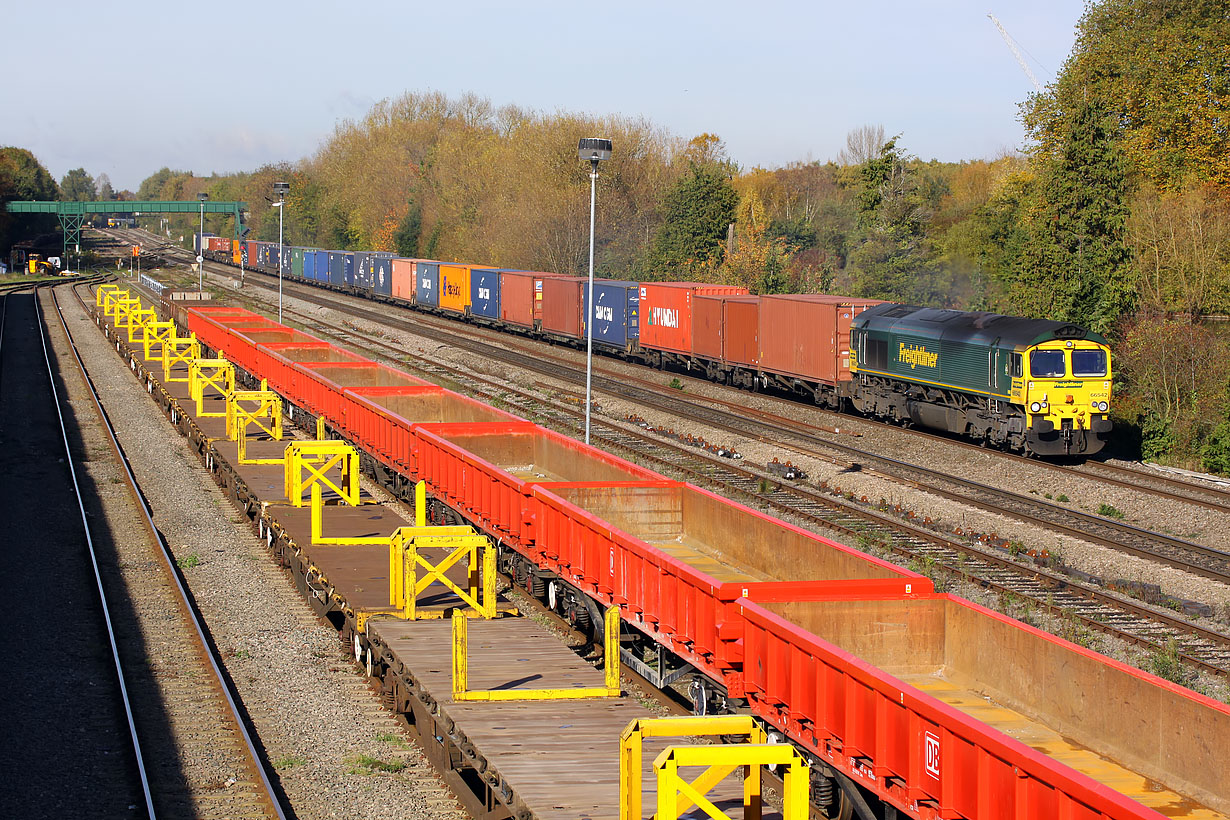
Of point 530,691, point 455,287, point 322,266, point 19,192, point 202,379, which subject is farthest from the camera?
point 19,192

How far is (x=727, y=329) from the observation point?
1580 inches

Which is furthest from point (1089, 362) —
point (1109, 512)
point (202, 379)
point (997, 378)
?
point (202, 379)

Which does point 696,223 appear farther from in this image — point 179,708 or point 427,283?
point 179,708

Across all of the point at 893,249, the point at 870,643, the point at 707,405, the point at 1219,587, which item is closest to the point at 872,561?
the point at 870,643

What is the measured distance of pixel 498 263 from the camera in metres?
84.1

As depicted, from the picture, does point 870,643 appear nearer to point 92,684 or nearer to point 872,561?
point 872,561

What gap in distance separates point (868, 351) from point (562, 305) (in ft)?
69.9

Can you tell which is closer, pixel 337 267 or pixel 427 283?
pixel 427 283

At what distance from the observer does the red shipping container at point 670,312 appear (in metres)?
43.0

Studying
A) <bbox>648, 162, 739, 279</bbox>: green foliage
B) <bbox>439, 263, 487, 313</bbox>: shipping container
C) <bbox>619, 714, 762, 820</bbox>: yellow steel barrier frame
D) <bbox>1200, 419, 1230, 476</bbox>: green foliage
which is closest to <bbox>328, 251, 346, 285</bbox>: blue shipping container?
<bbox>439, 263, 487, 313</bbox>: shipping container

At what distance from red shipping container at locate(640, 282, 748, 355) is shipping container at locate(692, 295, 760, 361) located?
0.71 m

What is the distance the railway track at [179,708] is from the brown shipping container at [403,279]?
2154 inches

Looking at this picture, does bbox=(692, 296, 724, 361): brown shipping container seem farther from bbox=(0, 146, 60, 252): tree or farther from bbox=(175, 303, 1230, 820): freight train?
bbox=(0, 146, 60, 252): tree

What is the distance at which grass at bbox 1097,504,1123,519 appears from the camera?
901 inches
